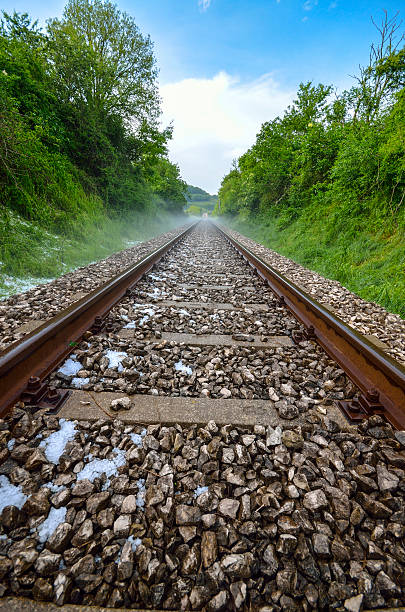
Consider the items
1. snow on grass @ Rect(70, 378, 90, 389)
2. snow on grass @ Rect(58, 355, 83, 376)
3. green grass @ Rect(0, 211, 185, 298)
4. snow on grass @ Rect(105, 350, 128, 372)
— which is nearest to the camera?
snow on grass @ Rect(70, 378, 90, 389)

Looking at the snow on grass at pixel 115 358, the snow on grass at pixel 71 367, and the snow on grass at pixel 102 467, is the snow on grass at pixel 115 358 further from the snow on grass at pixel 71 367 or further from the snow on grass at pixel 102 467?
the snow on grass at pixel 102 467

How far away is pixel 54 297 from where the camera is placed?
11.7 feet

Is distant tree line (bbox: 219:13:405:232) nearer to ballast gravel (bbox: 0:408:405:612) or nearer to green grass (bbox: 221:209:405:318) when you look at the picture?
green grass (bbox: 221:209:405:318)

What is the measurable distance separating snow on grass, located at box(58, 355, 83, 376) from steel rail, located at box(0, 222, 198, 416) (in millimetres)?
51

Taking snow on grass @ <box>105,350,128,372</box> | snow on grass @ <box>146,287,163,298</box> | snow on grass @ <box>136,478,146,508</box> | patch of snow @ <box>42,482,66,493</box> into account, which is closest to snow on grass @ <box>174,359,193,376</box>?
snow on grass @ <box>105,350,128,372</box>

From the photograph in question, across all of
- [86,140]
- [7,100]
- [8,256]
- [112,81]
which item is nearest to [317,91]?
[112,81]

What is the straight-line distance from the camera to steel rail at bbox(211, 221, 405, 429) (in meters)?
1.60

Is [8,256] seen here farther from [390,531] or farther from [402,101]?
[402,101]

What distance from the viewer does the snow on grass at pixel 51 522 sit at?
1001 millimetres

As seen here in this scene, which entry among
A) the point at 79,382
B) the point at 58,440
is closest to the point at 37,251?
the point at 79,382

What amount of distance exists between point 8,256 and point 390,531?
5.41 metres

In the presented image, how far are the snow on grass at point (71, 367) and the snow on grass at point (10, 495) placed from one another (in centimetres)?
83

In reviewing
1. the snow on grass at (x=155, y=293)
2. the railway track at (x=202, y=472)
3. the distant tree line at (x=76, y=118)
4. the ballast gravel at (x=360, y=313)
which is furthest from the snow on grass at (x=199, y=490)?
A: the distant tree line at (x=76, y=118)

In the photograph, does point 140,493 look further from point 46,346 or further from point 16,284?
point 16,284
